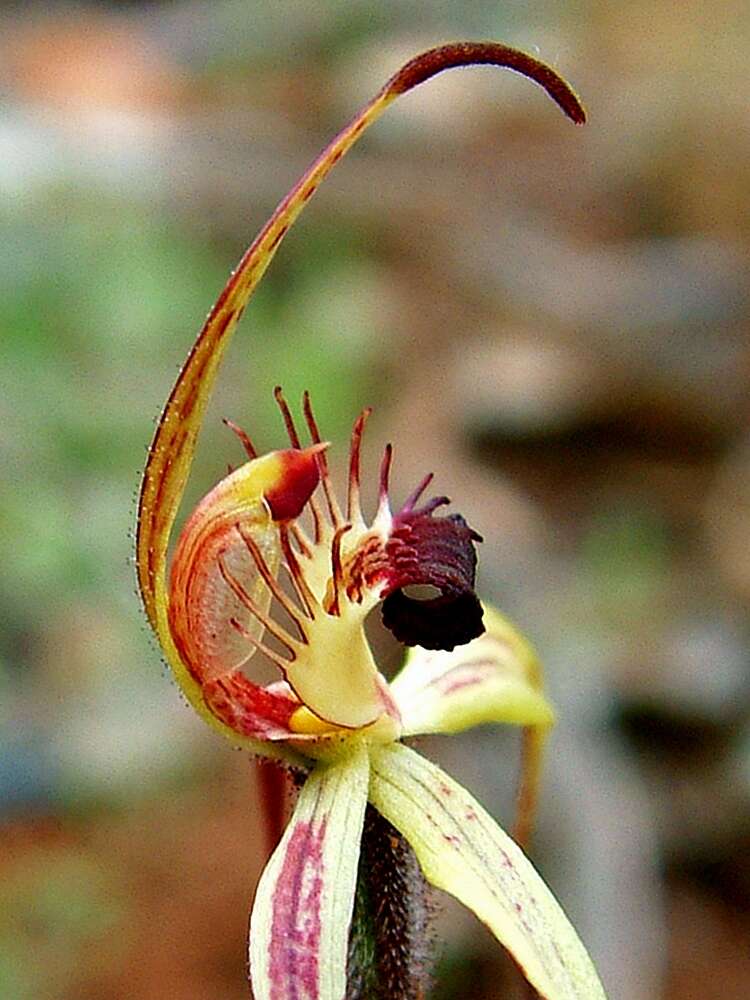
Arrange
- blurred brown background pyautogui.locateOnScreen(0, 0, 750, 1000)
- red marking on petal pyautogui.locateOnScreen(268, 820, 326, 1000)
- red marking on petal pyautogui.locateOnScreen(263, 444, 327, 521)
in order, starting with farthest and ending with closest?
blurred brown background pyautogui.locateOnScreen(0, 0, 750, 1000)
red marking on petal pyautogui.locateOnScreen(263, 444, 327, 521)
red marking on petal pyautogui.locateOnScreen(268, 820, 326, 1000)

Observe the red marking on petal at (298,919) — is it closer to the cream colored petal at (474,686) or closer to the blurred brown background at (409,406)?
the cream colored petal at (474,686)

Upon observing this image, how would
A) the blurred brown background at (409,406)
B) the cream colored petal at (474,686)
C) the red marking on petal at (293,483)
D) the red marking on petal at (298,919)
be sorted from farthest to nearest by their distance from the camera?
the blurred brown background at (409,406)
the cream colored petal at (474,686)
the red marking on petal at (293,483)
the red marking on petal at (298,919)

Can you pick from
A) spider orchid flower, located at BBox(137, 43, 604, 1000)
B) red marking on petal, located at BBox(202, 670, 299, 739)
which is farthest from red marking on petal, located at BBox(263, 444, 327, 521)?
red marking on petal, located at BBox(202, 670, 299, 739)

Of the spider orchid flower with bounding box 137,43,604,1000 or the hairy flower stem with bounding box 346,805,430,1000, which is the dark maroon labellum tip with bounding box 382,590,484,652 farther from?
the hairy flower stem with bounding box 346,805,430,1000

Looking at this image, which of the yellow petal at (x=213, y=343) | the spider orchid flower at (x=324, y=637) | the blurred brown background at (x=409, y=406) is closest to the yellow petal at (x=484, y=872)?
the spider orchid flower at (x=324, y=637)

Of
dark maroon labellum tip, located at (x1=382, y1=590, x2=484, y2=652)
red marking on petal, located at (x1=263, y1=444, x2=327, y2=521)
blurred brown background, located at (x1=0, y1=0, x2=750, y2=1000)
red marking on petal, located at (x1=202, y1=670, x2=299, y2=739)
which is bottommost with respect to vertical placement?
red marking on petal, located at (x1=202, y1=670, x2=299, y2=739)

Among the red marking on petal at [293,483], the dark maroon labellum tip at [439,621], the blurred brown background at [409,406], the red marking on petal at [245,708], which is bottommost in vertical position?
the red marking on petal at [245,708]

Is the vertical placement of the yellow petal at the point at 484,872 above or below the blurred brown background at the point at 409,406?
below
